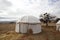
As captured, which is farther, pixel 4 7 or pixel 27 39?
pixel 4 7

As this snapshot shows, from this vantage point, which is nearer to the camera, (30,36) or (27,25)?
(30,36)

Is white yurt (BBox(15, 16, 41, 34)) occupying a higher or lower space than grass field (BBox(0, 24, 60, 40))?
higher

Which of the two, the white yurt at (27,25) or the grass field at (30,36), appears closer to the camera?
the grass field at (30,36)

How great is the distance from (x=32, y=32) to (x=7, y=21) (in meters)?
9.29

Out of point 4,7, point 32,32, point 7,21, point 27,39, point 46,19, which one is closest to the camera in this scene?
point 27,39

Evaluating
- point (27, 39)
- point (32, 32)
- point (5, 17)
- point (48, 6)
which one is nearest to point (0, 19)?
point (5, 17)

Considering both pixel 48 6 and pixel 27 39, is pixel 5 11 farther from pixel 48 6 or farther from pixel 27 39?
pixel 27 39

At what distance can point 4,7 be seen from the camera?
65.1 ft

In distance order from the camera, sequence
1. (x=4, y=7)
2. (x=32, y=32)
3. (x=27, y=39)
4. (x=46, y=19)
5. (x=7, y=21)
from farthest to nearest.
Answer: (x=7, y=21)
(x=4, y=7)
(x=46, y=19)
(x=32, y=32)
(x=27, y=39)

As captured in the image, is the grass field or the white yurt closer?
the grass field

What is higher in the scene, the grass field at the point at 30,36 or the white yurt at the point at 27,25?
the white yurt at the point at 27,25

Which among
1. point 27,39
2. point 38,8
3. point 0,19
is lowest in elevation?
point 27,39

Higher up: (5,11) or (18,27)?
(5,11)

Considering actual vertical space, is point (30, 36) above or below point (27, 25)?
below
